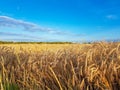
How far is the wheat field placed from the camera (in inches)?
130

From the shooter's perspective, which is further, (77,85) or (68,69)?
(68,69)

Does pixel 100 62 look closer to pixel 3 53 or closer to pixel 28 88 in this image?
pixel 28 88

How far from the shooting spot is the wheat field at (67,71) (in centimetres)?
329

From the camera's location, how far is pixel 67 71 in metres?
3.70

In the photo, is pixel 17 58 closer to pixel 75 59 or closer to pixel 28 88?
pixel 28 88

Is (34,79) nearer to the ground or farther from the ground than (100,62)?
nearer to the ground

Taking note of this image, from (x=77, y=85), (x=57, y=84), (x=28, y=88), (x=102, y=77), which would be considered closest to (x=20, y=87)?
(x=28, y=88)

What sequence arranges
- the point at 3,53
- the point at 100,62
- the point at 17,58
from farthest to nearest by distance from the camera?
the point at 3,53
the point at 17,58
the point at 100,62

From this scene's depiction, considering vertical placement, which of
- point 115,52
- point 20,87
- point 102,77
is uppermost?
point 115,52

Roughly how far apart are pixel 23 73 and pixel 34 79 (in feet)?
1.30

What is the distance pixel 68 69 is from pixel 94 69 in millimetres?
460

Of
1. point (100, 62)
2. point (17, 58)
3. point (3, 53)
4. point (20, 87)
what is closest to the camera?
point (100, 62)

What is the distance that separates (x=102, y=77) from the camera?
128 inches

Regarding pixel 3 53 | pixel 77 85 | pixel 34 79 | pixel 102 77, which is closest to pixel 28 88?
pixel 34 79
